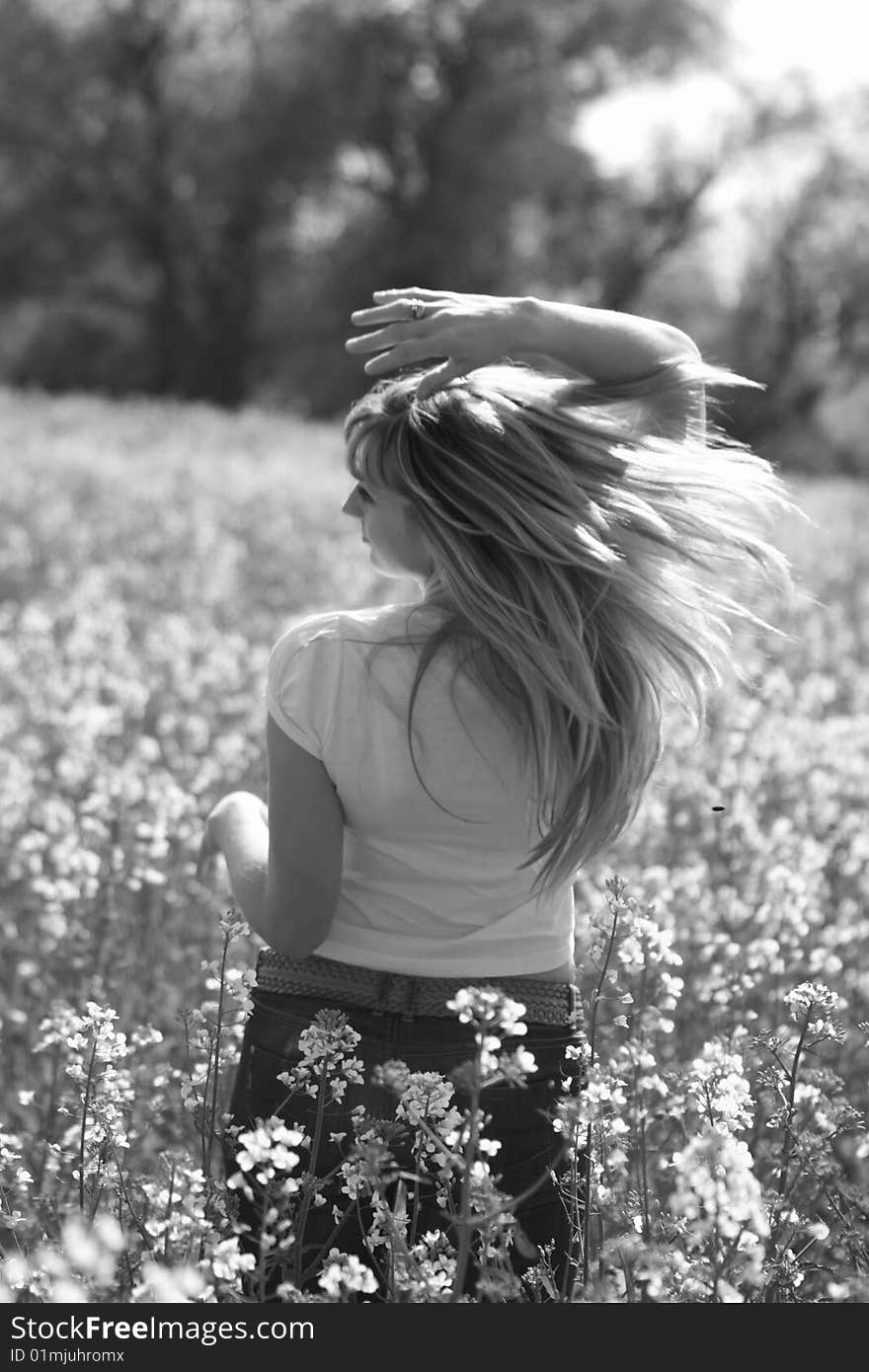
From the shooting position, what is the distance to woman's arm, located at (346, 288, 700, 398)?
2.99 meters

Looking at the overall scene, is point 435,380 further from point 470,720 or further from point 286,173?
point 286,173

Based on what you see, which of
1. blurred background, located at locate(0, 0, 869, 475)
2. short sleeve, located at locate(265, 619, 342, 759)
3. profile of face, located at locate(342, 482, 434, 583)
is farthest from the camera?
blurred background, located at locate(0, 0, 869, 475)

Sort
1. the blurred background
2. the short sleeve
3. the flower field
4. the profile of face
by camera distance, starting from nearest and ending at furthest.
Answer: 1. the flower field
2. the short sleeve
3. the profile of face
4. the blurred background

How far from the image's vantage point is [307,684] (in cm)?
274

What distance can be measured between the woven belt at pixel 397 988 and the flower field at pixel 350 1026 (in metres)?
0.09

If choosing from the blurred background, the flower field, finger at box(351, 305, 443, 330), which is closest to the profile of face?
finger at box(351, 305, 443, 330)

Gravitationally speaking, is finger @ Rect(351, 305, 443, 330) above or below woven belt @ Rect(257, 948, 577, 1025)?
above

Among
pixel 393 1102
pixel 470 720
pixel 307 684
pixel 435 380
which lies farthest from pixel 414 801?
pixel 435 380

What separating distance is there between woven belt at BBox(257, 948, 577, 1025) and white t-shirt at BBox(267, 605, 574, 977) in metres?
0.02

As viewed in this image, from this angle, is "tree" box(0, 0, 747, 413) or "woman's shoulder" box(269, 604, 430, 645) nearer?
"woman's shoulder" box(269, 604, 430, 645)

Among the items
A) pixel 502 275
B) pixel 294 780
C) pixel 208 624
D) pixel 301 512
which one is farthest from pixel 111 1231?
pixel 502 275

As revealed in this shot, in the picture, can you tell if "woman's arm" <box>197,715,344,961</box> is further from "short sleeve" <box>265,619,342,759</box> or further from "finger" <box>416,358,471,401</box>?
"finger" <box>416,358,471,401</box>

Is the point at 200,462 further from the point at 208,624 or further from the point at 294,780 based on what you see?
the point at 294,780

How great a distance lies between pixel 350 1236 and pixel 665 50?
4732 cm
